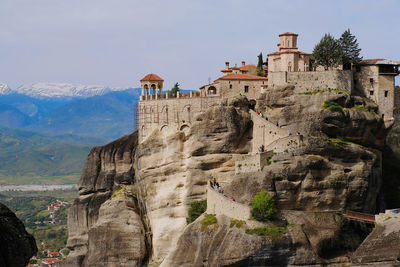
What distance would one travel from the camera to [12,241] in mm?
25234

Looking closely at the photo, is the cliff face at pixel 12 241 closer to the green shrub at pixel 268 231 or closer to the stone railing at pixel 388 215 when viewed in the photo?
the green shrub at pixel 268 231

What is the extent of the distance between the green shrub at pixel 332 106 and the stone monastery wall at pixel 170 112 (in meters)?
12.2

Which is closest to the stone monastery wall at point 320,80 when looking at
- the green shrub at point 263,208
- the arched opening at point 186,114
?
the arched opening at point 186,114

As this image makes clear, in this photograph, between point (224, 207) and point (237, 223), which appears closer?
point (237, 223)

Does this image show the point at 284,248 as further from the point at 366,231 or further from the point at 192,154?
the point at 192,154

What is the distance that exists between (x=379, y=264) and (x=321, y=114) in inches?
690

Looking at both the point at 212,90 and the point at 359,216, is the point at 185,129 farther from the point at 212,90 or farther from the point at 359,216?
the point at 359,216

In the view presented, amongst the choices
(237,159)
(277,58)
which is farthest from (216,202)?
(277,58)

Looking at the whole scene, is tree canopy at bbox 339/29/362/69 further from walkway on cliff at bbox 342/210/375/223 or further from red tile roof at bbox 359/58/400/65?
walkway on cliff at bbox 342/210/375/223

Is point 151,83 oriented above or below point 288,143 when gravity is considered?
above

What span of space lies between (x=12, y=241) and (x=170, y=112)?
57.4m

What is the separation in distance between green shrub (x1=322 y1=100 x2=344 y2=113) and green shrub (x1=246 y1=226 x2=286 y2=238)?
1337cm

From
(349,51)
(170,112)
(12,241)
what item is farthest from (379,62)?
(12,241)

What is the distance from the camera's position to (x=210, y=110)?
76.8 m
